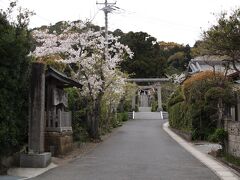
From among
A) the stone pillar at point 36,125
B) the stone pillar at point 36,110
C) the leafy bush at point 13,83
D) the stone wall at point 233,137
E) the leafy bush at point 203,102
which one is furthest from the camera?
the leafy bush at point 203,102

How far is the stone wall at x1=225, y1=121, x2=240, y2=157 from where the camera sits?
17.8 meters

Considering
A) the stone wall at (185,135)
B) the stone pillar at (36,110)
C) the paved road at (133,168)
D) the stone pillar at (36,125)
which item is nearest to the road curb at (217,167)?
the paved road at (133,168)

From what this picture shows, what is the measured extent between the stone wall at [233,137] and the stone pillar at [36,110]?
7.74 metres

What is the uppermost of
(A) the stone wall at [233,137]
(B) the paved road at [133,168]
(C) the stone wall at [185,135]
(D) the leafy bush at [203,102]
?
(D) the leafy bush at [203,102]

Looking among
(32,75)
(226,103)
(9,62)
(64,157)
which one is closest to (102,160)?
(64,157)

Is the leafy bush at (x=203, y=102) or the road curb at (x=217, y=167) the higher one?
the leafy bush at (x=203, y=102)

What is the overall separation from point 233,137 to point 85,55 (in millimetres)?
12823

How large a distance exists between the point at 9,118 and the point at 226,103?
15409 mm

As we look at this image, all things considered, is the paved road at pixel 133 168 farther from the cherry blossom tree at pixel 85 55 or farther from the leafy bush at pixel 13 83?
the cherry blossom tree at pixel 85 55

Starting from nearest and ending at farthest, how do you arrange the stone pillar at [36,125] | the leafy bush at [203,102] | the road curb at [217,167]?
the road curb at [217,167]
the stone pillar at [36,125]
the leafy bush at [203,102]

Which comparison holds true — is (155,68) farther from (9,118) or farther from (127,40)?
(9,118)

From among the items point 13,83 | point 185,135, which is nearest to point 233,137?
point 13,83

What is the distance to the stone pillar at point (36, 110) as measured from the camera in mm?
15883

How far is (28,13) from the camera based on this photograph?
15.7 metres
